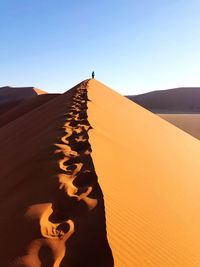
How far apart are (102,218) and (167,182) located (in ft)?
4.86

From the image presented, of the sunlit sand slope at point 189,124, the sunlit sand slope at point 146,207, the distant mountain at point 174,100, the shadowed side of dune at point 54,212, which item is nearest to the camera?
the shadowed side of dune at point 54,212

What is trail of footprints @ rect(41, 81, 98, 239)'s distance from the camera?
4.97 feet

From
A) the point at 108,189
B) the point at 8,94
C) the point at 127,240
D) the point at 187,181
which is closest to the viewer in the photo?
the point at 127,240

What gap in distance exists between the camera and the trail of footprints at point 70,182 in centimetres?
151

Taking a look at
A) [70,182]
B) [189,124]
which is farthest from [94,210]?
[189,124]

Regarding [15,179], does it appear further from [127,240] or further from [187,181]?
[187,181]

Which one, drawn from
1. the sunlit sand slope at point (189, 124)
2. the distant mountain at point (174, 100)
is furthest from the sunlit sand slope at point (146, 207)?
the distant mountain at point (174, 100)

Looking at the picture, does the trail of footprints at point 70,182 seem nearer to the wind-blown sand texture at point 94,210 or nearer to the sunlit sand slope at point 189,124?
the wind-blown sand texture at point 94,210

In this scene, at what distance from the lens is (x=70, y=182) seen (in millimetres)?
2035

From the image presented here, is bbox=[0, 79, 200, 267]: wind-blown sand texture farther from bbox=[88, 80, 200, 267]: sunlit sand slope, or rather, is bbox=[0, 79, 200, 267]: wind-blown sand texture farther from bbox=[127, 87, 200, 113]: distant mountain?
bbox=[127, 87, 200, 113]: distant mountain

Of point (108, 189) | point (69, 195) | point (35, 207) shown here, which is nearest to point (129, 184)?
point (108, 189)

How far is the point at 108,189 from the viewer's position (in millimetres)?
1947

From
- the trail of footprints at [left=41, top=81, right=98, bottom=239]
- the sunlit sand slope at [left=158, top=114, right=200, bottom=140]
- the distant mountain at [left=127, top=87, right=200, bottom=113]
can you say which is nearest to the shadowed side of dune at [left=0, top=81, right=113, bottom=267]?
the trail of footprints at [left=41, top=81, right=98, bottom=239]

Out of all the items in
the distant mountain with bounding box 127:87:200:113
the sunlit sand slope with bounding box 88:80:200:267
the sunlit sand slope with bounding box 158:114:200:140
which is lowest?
the distant mountain with bounding box 127:87:200:113
